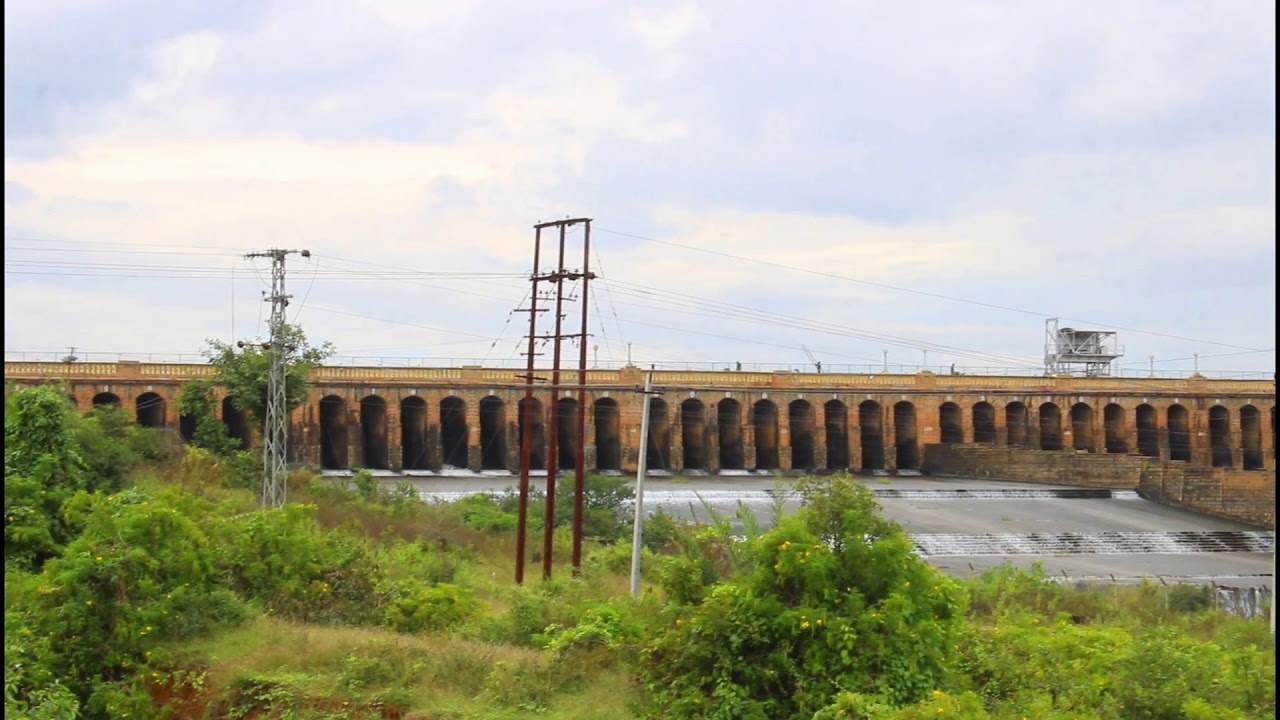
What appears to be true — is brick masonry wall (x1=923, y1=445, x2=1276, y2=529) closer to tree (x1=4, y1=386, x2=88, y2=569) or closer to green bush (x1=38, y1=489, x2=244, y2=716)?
green bush (x1=38, y1=489, x2=244, y2=716)

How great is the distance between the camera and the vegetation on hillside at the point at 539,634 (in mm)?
12664

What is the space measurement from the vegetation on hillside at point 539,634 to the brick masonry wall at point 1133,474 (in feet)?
79.9

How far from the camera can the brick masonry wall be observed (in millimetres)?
44812

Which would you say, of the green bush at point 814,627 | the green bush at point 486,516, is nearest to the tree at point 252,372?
the green bush at point 486,516

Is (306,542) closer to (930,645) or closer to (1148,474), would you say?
(930,645)

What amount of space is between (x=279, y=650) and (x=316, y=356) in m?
22.2

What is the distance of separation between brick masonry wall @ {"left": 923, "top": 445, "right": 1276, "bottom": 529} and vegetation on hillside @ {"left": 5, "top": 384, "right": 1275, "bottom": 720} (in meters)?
24.3

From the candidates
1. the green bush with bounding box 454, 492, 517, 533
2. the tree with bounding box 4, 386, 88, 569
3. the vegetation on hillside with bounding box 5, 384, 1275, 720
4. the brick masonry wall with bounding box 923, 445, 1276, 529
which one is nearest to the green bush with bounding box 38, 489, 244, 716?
the vegetation on hillside with bounding box 5, 384, 1275, 720

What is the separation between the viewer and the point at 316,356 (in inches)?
1465

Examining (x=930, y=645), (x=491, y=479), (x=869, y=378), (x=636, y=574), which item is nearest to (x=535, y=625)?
(x=636, y=574)

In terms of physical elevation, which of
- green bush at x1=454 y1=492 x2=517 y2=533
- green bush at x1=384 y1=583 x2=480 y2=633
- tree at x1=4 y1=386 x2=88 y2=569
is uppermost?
tree at x1=4 y1=386 x2=88 y2=569

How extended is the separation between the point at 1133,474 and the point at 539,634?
1456 inches

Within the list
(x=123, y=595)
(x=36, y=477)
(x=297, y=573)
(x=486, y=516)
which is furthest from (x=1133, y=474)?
(x=123, y=595)

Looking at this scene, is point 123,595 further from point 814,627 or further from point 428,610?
point 814,627
